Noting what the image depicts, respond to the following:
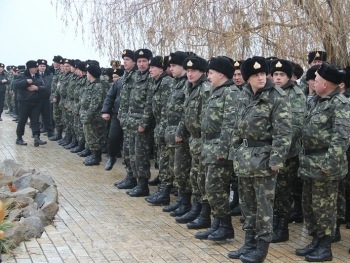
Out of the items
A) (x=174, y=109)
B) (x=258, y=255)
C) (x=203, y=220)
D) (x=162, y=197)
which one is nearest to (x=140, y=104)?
(x=174, y=109)

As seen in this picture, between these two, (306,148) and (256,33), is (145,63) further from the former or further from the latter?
(306,148)

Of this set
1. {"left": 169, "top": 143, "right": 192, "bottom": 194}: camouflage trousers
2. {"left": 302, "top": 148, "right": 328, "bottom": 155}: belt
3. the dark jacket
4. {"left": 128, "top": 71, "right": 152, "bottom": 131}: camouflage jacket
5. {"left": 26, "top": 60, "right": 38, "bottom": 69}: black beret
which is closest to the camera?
{"left": 302, "top": 148, "right": 328, "bottom": 155}: belt

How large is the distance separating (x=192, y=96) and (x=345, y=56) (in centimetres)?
265

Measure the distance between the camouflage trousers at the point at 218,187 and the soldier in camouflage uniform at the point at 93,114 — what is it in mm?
5863

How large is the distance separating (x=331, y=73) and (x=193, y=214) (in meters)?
2.56

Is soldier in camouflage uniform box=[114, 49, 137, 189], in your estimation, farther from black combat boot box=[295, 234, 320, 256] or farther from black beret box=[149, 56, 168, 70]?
black combat boot box=[295, 234, 320, 256]

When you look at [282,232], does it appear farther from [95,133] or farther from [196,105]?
[95,133]

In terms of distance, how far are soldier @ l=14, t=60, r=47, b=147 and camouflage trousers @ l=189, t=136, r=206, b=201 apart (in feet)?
25.6

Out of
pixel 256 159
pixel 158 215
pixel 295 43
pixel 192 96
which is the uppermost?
pixel 295 43

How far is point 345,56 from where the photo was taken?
368 inches

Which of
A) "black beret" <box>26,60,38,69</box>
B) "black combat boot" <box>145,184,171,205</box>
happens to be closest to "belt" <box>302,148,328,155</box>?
"black combat boot" <box>145,184,171,205</box>

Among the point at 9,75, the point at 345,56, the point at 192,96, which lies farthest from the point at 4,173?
the point at 9,75

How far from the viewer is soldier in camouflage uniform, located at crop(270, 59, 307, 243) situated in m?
7.29

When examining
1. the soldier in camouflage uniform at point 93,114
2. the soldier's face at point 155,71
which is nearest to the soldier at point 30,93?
the soldier in camouflage uniform at point 93,114
